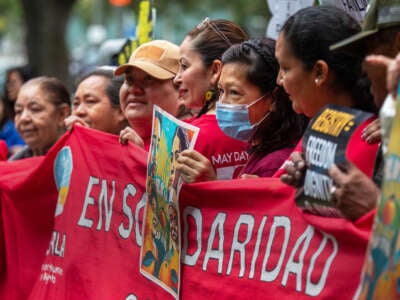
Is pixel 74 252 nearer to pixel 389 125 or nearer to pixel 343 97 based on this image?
pixel 343 97

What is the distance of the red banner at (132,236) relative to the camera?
377 centimetres

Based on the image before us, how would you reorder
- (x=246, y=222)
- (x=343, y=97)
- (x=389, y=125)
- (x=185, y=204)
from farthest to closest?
(x=185, y=204), (x=246, y=222), (x=343, y=97), (x=389, y=125)

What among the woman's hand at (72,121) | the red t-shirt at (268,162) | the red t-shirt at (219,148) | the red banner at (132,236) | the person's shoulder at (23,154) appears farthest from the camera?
the person's shoulder at (23,154)

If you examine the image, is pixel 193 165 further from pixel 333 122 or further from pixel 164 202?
pixel 333 122

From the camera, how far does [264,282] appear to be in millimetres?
4016

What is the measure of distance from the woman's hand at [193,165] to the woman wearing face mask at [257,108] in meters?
0.30

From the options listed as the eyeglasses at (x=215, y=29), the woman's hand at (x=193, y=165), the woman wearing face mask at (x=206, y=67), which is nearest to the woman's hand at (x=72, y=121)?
the woman wearing face mask at (x=206, y=67)

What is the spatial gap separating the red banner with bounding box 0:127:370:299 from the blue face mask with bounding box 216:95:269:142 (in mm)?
368

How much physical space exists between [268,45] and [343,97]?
1.07 meters

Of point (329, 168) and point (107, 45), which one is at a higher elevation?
point (329, 168)

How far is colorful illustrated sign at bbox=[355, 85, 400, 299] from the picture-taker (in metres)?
2.91

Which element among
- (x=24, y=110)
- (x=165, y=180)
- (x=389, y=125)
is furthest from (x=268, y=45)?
(x=24, y=110)

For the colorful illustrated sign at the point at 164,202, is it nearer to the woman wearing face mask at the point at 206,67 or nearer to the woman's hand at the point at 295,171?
the woman wearing face mask at the point at 206,67

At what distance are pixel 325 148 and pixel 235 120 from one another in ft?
4.21
